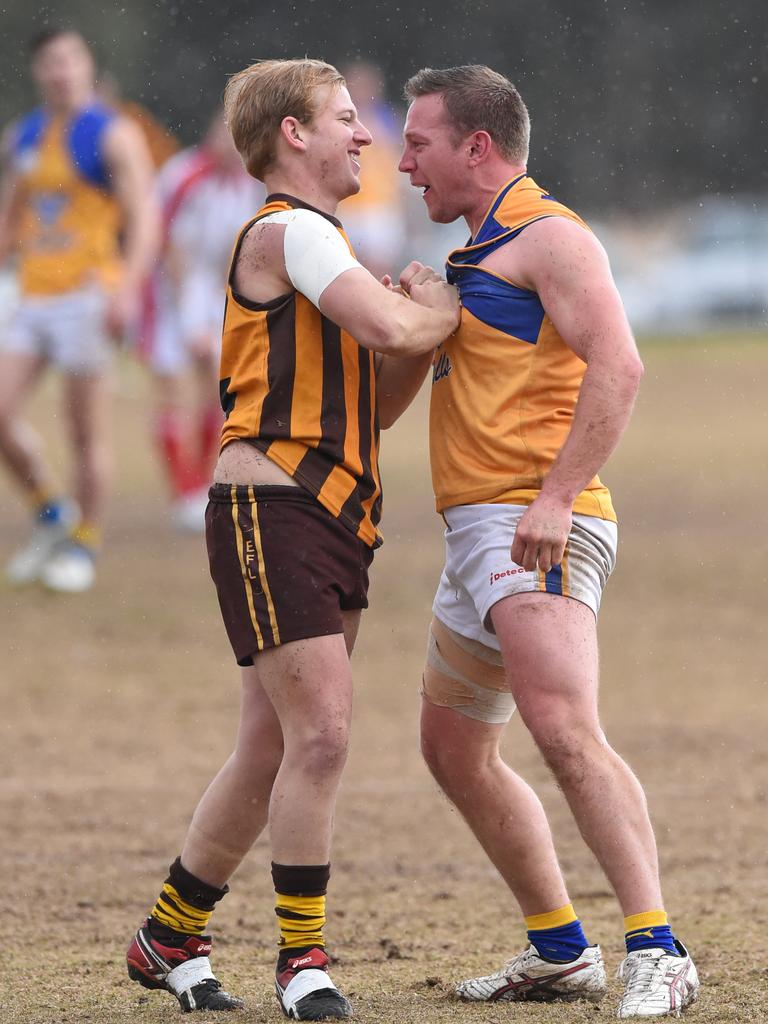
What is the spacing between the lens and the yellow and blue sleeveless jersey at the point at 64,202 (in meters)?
9.10

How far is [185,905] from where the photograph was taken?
12.5 feet

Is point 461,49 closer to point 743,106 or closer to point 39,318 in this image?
point 743,106

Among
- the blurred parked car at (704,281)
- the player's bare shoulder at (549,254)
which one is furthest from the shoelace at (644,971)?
the blurred parked car at (704,281)

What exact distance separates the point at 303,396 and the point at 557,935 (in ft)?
4.19

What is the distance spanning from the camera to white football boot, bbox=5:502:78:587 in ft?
29.6

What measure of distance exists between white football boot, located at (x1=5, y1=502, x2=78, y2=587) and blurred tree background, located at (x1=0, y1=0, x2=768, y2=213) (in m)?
20.5

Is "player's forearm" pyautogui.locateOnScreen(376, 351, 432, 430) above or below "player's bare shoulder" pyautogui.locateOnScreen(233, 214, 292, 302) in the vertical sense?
below

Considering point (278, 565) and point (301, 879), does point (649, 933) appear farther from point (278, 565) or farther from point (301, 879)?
point (278, 565)

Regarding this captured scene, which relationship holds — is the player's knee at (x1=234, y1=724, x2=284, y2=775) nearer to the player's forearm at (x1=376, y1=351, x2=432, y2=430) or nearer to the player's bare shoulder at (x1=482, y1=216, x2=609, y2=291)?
the player's forearm at (x1=376, y1=351, x2=432, y2=430)

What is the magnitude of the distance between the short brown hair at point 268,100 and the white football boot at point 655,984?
5.97 ft

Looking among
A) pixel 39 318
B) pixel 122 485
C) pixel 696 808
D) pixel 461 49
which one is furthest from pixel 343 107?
pixel 461 49

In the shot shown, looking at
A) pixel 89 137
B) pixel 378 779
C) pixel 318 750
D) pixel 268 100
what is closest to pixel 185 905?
pixel 318 750

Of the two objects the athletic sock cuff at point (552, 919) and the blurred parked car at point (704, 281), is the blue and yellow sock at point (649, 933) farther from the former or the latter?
the blurred parked car at point (704, 281)

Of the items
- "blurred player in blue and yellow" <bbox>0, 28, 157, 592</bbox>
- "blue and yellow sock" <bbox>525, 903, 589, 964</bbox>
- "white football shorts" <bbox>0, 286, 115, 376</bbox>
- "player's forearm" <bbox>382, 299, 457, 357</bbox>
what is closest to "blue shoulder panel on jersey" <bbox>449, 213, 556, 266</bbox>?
"player's forearm" <bbox>382, 299, 457, 357</bbox>
